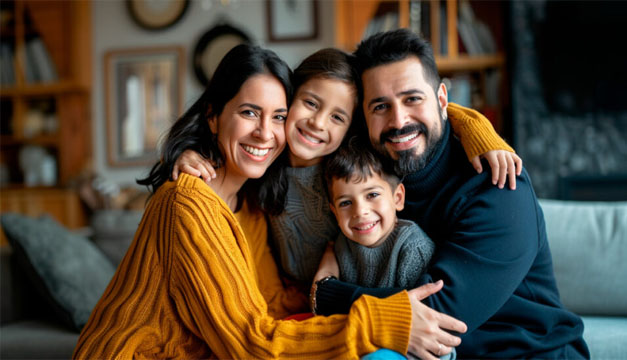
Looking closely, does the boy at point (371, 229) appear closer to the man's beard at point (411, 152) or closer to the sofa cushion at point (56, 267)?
the man's beard at point (411, 152)

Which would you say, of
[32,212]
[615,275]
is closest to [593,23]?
[615,275]

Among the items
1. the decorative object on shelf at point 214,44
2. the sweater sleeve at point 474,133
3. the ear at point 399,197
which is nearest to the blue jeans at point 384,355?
the ear at point 399,197

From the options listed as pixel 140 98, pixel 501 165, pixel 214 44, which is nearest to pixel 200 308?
pixel 501 165

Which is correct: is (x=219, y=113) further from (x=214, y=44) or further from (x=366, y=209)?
(x=214, y=44)

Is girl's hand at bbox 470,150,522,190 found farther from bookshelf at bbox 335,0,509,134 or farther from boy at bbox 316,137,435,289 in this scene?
bookshelf at bbox 335,0,509,134

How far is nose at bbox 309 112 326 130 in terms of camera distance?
4.94 feet

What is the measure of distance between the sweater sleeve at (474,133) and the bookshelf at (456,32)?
282cm

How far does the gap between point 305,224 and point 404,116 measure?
450 millimetres

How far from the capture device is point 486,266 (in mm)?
1266

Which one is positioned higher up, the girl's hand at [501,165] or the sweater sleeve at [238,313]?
the girl's hand at [501,165]

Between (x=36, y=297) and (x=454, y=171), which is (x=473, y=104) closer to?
(x=454, y=171)

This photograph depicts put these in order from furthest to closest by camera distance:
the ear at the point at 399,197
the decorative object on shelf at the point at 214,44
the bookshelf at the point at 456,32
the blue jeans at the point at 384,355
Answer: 1. the decorative object on shelf at the point at 214,44
2. the bookshelf at the point at 456,32
3. the ear at the point at 399,197
4. the blue jeans at the point at 384,355

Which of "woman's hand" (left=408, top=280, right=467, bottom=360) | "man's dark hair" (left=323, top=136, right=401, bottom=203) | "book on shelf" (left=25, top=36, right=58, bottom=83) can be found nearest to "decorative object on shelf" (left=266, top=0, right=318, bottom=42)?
"book on shelf" (left=25, top=36, right=58, bottom=83)

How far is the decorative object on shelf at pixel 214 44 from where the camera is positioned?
16.4 feet
